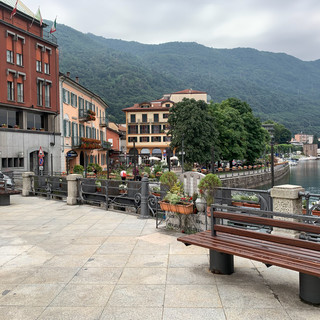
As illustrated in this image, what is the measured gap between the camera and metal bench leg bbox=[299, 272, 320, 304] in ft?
13.3

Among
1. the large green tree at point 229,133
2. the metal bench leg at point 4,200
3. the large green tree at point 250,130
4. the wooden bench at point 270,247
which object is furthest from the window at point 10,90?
the large green tree at point 250,130

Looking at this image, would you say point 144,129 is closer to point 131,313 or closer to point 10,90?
point 10,90

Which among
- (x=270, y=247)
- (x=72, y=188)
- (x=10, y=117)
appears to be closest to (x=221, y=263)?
(x=270, y=247)

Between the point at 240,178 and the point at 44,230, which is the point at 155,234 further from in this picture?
the point at 240,178

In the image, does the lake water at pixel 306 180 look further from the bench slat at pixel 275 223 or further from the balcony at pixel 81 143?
the bench slat at pixel 275 223

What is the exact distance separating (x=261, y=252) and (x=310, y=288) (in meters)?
0.72

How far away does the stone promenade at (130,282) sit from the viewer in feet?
13.2

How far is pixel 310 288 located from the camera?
409 cm

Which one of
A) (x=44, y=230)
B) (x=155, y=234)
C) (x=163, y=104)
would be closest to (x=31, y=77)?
(x=44, y=230)

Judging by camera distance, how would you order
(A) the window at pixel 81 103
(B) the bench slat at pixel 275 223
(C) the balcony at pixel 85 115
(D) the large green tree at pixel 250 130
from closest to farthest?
1. (B) the bench slat at pixel 275 223
2. (C) the balcony at pixel 85 115
3. (A) the window at pixel 81 103
4. (D) the large green tree at pixel 250 130

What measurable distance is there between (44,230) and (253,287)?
249 inches

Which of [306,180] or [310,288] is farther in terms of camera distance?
[306,180]

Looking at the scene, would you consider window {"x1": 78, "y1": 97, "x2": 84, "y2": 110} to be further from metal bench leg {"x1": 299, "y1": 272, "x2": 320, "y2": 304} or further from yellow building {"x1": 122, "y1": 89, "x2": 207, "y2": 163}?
metal bench leg {"x1": 299, "y1": 272, "x2": 320, "y2": 304}

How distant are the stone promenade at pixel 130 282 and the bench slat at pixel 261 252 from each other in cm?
55
